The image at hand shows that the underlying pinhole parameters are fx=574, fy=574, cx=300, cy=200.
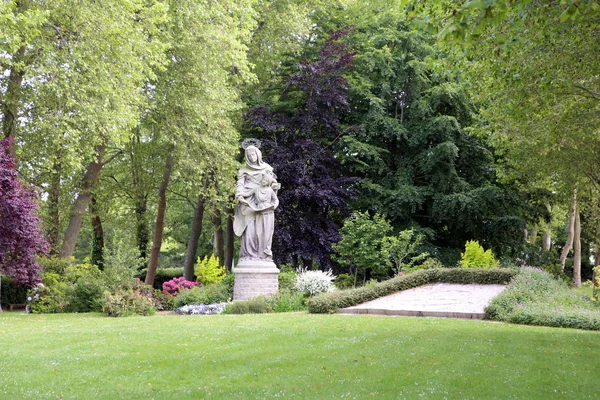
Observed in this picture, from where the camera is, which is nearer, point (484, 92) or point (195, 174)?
point (484, 92)

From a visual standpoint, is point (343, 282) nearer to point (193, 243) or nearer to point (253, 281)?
point (253, 281)

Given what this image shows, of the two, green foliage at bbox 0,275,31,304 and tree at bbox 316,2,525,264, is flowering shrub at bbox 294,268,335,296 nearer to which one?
tree at bbox 316,2,525,264

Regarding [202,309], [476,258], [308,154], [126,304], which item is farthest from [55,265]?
[476,258]

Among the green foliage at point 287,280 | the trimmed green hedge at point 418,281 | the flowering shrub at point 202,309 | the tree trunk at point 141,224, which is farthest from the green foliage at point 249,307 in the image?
the tree trunk at point 141,224

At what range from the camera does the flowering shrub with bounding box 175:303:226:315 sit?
14.8m

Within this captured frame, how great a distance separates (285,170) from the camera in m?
21.9

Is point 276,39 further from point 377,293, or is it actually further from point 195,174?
point 377,293

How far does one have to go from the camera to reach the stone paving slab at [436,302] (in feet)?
40.5

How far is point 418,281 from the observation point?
16844mm

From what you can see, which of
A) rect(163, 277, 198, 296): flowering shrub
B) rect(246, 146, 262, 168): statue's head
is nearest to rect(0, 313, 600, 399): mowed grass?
rect(163, 277, 198, 296): flowering shrub

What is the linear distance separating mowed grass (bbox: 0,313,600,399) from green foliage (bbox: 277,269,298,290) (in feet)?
20.7

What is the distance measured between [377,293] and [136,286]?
6499 mm

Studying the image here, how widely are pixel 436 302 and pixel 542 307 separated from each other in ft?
8.42

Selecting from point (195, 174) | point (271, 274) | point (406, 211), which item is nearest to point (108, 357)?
point (271, 274)
